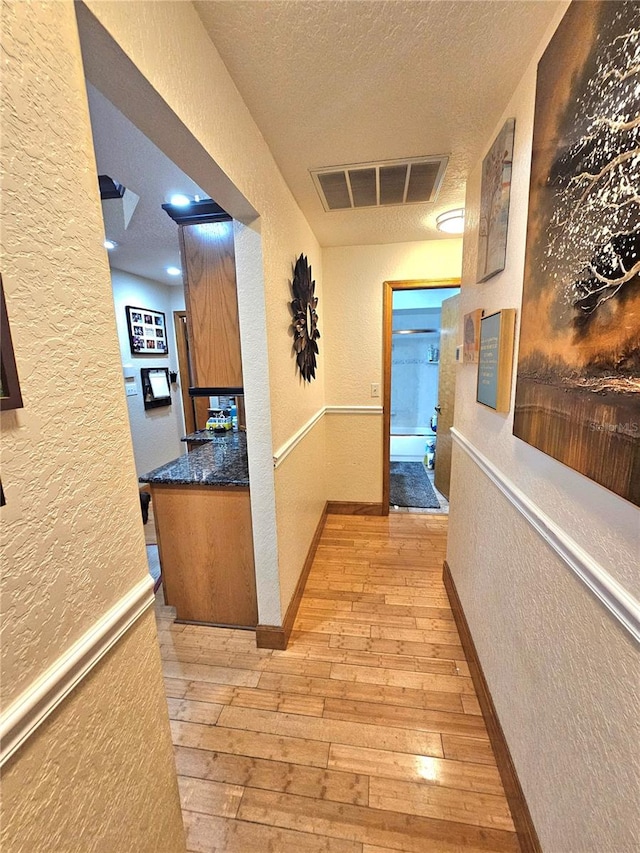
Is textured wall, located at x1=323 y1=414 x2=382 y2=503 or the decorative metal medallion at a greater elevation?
the decorative metal medallion

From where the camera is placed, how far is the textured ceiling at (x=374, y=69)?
914 millimetres

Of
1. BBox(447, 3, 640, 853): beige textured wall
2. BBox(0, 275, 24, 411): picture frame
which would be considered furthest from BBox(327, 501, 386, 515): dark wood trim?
BBox(0, 275, 24, 411): picture frame

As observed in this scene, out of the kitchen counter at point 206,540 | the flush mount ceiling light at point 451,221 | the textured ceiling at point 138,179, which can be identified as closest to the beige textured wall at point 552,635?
the flush mount ceiling light at point 451,221

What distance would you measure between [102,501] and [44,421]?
0.60ft

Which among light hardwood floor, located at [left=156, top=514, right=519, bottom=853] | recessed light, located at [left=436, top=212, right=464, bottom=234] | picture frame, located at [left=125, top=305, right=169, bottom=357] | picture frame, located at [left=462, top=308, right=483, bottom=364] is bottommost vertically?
light hardwood floor, located at [left=156, top=514, right=519, bottom=853]

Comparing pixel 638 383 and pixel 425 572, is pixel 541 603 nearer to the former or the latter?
pixel 638 383

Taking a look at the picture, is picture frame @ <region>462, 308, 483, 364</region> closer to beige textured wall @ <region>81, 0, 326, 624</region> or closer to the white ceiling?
the white ceiling

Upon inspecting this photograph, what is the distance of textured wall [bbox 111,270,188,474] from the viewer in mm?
3631

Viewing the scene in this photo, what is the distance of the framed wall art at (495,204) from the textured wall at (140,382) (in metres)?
3.24

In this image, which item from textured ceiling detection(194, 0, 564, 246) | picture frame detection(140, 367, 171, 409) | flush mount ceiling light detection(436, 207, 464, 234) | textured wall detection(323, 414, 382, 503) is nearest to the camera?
textured ceiling detection(194, 0, 564, 246)

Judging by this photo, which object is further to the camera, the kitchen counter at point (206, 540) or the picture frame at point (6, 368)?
the kitchen counter at point (206, 540)

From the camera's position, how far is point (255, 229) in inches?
53.7

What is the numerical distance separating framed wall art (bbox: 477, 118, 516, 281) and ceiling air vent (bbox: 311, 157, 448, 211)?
314 millimetres

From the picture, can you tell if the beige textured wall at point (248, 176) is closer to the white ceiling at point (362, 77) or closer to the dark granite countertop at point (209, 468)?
the white ceiling at point (362, 77)
